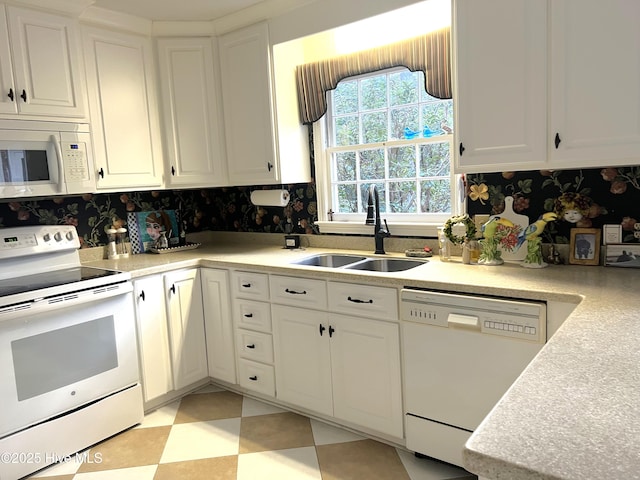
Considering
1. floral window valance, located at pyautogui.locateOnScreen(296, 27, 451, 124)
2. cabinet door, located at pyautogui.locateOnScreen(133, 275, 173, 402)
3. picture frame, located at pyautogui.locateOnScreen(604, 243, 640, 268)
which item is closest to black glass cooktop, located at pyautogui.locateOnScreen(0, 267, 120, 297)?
cabinet door, located at pyautogui.locateOnScreen(133, 275, 173, 402)

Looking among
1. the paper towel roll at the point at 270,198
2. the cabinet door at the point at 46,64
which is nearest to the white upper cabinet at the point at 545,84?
the paper towel roll at the point at 270,198

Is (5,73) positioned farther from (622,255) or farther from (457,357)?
(622,255)

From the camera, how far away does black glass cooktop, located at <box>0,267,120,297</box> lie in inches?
90.3

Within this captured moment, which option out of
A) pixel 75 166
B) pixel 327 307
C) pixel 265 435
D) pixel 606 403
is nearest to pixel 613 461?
pixel 606 403

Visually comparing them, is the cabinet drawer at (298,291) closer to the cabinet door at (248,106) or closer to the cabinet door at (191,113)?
the cabinet door at (248,106)

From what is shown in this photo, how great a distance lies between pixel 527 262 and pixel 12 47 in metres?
2.77

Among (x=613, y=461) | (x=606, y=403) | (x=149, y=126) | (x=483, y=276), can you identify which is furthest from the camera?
(x=149, y=126)

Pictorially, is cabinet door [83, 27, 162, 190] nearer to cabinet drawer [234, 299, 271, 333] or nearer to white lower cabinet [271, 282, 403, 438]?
cabinet drawer [234, 299, 271, 333]

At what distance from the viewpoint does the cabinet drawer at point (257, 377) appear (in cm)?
279

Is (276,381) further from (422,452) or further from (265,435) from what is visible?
(422,452)

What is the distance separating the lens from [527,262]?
88.7 inches

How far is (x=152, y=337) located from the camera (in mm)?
2803

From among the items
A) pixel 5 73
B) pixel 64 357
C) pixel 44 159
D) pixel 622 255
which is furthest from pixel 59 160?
pixel 622 255

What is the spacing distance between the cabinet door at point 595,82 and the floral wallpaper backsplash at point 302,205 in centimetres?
34
